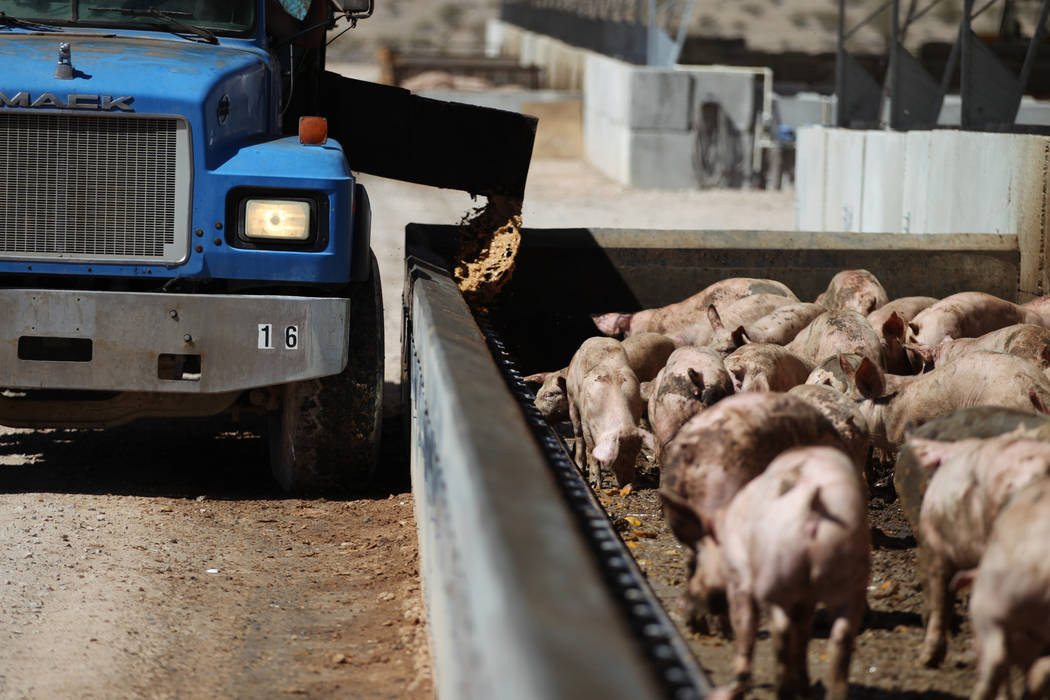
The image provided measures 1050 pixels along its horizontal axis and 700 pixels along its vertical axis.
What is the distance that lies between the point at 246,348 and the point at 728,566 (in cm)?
304

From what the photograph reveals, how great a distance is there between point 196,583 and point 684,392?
2259mm

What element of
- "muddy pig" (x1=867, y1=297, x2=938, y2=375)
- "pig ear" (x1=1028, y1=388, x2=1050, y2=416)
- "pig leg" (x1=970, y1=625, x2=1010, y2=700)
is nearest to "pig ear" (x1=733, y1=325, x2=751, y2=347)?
"muddy pig" (x1=867, y1=297, x2=938, y2=375)

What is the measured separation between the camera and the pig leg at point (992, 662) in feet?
12.4

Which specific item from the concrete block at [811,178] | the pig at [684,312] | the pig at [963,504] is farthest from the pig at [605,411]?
the concrete block at [811,178]

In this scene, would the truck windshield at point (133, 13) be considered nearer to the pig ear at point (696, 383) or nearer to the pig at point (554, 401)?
the pig at point (554, 401)

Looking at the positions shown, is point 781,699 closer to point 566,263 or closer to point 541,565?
point 541,565

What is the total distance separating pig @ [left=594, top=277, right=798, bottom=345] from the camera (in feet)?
30.0

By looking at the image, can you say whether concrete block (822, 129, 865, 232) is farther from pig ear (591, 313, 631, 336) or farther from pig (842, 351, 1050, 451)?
pig (842, 351, 1050, 451)

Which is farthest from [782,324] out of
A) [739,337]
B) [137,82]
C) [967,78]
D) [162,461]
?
[967,78]

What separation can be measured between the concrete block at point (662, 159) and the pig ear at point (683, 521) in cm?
2004

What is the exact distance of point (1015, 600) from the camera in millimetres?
3734

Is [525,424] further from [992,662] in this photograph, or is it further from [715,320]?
[715,320]

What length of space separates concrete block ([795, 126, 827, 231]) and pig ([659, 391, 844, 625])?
10.6 m

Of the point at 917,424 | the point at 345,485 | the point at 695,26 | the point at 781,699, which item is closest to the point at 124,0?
the point at 345,485
